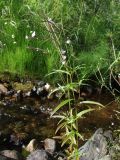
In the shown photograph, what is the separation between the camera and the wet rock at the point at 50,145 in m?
5.20

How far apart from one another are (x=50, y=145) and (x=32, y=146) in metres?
0.20

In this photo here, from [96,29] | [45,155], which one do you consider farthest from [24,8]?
[45,155]

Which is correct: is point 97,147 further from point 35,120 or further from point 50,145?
point 35,120

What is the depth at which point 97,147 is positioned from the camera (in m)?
4.50

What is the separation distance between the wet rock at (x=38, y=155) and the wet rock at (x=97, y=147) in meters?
0.48

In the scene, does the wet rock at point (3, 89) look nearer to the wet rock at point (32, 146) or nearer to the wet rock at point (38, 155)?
the wet rock at point (32, 146)

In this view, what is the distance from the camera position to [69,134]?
3223 millimetres

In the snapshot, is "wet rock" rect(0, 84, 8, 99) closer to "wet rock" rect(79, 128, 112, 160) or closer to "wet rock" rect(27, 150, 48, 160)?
"wet rock" rect(27, 150, 48, 160)

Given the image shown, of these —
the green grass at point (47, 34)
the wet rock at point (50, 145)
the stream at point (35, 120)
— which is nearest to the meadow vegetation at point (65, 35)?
the green grass at point (47, 34)

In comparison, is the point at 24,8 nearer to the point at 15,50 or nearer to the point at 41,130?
the point at 15,50

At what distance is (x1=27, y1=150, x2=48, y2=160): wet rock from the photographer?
4887mm

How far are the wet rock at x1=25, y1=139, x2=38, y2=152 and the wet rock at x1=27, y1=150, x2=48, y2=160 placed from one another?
0.83 feet

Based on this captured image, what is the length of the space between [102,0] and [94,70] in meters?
1.18

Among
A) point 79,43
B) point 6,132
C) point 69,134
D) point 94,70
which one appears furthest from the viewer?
point 79,43
